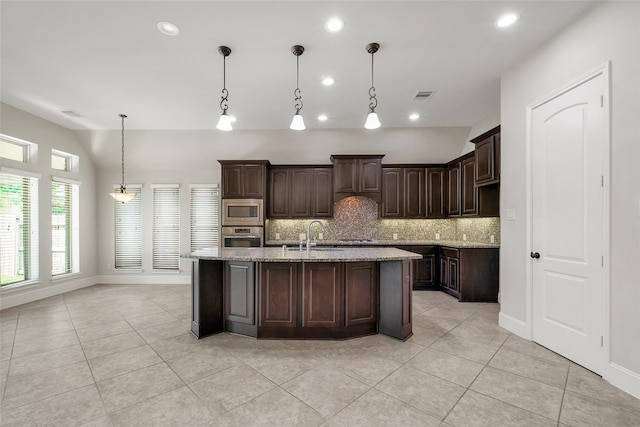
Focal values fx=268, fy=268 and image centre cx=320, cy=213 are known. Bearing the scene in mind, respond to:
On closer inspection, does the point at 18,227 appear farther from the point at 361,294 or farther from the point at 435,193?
the point at 435,193

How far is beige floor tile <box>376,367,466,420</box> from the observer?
1.98 meters

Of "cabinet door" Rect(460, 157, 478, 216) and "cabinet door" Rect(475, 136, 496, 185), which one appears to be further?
"cabinet door" Rect(460, 157, 478, 216)

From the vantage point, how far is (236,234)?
558cm

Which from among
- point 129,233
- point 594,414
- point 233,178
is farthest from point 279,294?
point 129,233

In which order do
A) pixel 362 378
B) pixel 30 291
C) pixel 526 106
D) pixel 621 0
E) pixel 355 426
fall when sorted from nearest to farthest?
pixel 355 426
pixel 621 0
pixel 362 378
pixel 526 106
pixel 30 291

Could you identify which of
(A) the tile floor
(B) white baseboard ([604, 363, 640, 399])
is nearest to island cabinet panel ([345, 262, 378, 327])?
(A) the tile floor

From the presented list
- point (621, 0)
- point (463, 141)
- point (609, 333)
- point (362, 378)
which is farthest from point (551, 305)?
point (463, 141)

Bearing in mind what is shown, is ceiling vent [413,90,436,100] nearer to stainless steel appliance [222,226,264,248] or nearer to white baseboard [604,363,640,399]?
white baseboard [604,363,640,399]

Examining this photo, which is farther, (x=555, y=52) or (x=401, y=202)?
(x=401, y=202)

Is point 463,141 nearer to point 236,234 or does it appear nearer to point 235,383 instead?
point 236,234

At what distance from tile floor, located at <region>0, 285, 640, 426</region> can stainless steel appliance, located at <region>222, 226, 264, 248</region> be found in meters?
2.19

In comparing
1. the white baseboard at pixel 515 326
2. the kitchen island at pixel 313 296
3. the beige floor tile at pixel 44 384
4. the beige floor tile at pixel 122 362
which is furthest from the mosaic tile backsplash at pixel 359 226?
the beige floor tile at pixel 44 384

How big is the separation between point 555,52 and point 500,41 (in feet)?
1.82

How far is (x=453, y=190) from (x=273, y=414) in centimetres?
518
